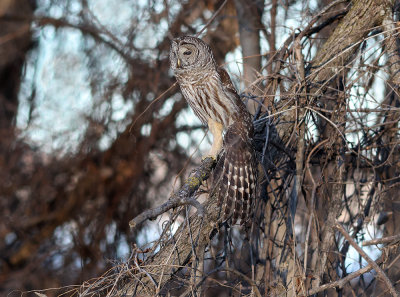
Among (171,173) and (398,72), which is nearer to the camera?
(398,72)

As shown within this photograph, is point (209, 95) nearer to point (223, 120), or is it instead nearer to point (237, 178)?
point (223, 120)

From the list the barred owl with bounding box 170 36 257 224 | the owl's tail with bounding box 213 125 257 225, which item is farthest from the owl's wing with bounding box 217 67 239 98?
the owl's tail with bounding box 213 125 257 225

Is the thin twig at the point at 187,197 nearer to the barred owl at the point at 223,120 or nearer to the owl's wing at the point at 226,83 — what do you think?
the barred owl at the point at 223,120

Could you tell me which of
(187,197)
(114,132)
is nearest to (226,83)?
(187,197)

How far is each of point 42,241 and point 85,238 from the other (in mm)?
921

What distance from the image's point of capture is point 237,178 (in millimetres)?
2701

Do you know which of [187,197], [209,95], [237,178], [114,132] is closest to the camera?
[187,197]

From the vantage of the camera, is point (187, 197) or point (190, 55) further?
point (190, 55)

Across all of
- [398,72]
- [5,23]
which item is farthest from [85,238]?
[398,72]

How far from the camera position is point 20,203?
6.64m

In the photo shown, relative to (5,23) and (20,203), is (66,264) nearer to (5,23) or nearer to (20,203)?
(20,203)

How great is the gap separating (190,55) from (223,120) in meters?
0.46

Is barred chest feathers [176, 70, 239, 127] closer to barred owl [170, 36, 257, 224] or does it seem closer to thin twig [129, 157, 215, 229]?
barred owl [170, 36, 257, 224]

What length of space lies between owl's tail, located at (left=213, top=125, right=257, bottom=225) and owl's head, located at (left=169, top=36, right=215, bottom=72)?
517 mm
